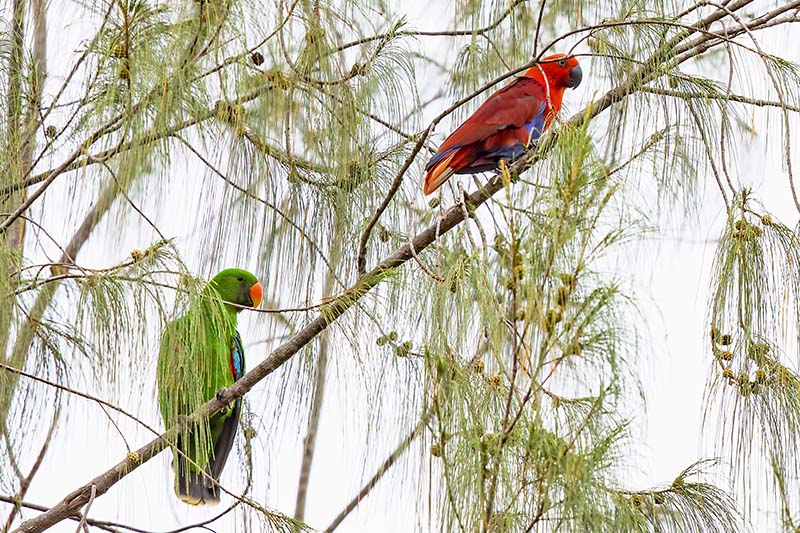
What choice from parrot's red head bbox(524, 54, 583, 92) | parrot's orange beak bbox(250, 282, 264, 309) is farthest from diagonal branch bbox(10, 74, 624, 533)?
parrot's red head bbox(524, 54, 583, 92)

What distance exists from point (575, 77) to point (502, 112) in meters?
0.38

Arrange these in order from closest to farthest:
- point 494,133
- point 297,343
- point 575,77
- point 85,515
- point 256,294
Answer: point 85,515 → point 297,343 → point 494,133 → point 256,294 → point 575,77

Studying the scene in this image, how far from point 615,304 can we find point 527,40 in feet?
4.18

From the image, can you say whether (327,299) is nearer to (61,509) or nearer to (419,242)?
(419,242)

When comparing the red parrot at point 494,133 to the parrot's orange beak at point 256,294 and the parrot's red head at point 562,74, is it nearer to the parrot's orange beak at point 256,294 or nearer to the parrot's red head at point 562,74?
the parrot's red head at point 562,74

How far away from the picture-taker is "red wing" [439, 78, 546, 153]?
2.34 metres

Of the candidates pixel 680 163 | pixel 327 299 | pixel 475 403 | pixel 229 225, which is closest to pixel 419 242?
pixel 327 299

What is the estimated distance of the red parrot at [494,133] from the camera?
233 cm

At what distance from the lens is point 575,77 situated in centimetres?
269

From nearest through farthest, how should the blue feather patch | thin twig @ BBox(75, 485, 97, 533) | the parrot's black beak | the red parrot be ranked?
1. thin twig @ BBox(75, 485, 97, 533)
2. the red parrot
3. the blue feather patch
4. the parrot's black beak

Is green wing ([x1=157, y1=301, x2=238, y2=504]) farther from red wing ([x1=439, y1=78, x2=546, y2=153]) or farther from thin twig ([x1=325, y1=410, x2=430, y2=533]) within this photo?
red wing ([x1=439, y1=78, x2=546, y2=153])

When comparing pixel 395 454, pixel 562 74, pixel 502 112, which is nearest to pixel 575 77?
pixel 562 74

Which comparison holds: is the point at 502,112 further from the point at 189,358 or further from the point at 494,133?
the point at 189,358

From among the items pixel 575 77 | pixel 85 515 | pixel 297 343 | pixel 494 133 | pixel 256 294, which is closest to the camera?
pixel 85 515
